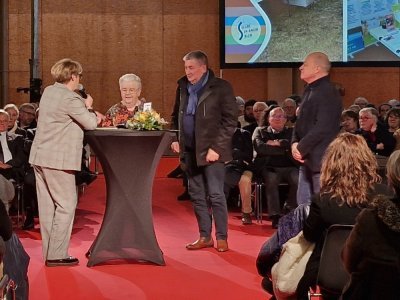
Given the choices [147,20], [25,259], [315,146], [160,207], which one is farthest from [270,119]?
[147,20]

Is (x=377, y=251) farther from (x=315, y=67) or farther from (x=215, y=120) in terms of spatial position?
(x=215, y=120)

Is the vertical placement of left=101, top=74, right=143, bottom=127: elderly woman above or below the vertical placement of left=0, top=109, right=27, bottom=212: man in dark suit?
above

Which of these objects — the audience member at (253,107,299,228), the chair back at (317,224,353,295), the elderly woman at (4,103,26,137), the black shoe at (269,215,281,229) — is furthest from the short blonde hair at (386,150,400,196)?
the elderly woman at (4,103,26,137)

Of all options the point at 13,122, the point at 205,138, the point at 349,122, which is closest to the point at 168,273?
the point at 205,138

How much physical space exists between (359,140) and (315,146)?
6.39ft

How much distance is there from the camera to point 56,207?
558 cm

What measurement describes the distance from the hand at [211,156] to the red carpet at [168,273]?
0.71m

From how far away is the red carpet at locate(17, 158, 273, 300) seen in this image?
4840mm

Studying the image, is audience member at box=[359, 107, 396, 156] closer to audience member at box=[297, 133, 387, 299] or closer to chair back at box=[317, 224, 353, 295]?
audience member at box=[297, 133, 387, 299]

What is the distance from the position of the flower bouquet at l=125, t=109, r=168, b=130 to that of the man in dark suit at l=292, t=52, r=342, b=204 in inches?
39.4

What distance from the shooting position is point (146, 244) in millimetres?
5617

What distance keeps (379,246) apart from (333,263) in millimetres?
600

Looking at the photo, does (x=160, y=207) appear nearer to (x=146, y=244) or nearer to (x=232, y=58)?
(x=146, y=244)

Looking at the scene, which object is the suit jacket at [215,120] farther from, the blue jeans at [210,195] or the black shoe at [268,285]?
the black shoe at [268,285]
